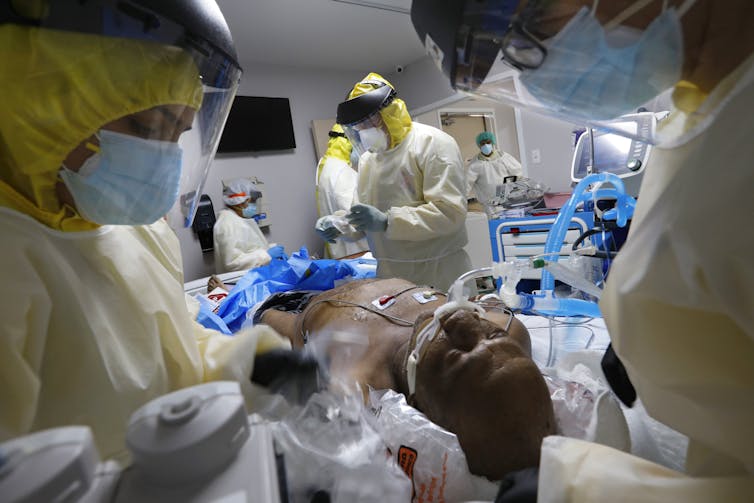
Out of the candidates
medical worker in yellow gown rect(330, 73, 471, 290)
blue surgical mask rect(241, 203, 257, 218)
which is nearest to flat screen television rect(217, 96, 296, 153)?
blue surgical mask rect(241, 203, 257, 218)

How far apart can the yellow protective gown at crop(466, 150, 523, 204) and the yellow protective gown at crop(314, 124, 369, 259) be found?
165 centimetres

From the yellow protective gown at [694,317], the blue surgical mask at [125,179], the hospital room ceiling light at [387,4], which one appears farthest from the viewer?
the hospital room ceiling light at [387,4]

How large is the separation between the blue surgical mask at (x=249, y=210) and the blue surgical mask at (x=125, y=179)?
12.1 ft

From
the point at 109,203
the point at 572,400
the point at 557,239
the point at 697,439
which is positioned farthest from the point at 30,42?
the point at 557,239

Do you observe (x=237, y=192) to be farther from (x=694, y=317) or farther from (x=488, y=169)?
(x=694, y=317)

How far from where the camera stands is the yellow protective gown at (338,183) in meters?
4.29

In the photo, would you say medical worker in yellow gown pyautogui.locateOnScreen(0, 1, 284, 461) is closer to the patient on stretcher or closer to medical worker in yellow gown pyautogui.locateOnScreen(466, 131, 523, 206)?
the patient on stretcher

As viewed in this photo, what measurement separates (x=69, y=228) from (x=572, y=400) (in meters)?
1.35

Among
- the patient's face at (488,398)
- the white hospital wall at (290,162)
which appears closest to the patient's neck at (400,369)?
the patient's face at (488,398)

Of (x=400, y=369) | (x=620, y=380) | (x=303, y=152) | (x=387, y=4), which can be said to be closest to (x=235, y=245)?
(x=303, y=152)

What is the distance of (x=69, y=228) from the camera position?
0.86 m

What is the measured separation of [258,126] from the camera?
15.4ft

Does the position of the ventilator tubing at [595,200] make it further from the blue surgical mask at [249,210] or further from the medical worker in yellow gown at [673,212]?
the blue surgical mask at [249,210]

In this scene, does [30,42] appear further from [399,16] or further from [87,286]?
[399,16]
